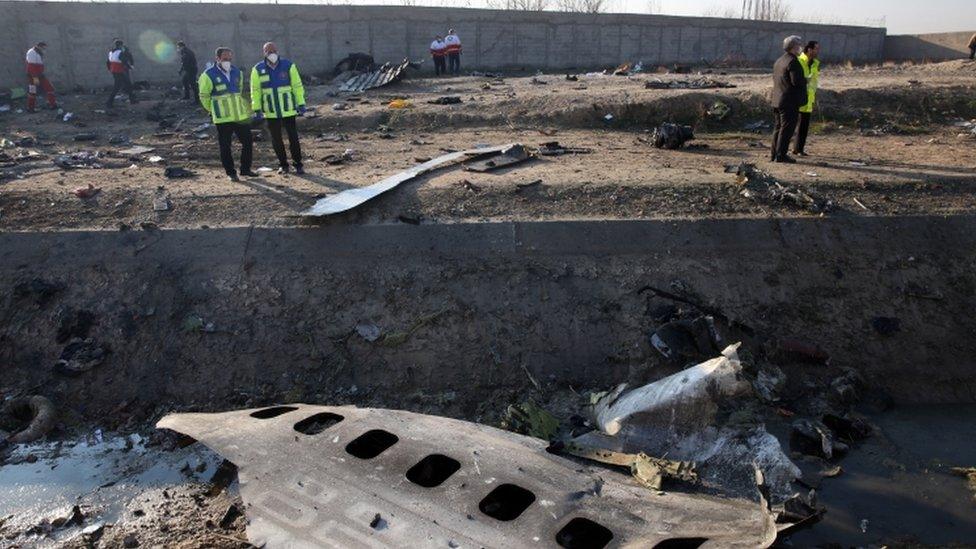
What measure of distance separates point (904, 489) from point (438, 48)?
1825 cm

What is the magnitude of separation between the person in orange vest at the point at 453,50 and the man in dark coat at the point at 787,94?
13.5 meters

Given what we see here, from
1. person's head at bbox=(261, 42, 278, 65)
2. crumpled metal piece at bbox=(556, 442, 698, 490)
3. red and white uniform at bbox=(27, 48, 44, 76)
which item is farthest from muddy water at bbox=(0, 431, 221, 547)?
red and white uniform at bbox=(27, 48, 44, 76)

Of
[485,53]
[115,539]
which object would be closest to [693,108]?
[115,539]

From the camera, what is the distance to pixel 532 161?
29.4ft

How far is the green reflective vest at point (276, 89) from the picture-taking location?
27.3 feet

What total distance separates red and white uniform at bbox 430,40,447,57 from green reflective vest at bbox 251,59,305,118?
12697 millimetres

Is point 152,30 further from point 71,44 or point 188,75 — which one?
point 188,75

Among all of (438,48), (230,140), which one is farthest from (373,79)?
(230,140)

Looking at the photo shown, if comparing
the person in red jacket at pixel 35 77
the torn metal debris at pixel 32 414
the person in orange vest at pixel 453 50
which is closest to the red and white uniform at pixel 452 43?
the person in orange vest at pixel 453 50

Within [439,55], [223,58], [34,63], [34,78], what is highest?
[439,55]

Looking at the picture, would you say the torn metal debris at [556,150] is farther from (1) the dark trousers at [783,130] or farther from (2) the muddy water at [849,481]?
(2) the muddy water at [849,481]

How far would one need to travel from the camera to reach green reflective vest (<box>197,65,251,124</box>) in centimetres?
809

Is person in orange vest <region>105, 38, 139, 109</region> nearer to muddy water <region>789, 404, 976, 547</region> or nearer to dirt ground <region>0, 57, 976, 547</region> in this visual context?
dirt ground <region>0, 57, 976, 547</region>

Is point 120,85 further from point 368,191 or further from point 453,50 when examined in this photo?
point 368,191
